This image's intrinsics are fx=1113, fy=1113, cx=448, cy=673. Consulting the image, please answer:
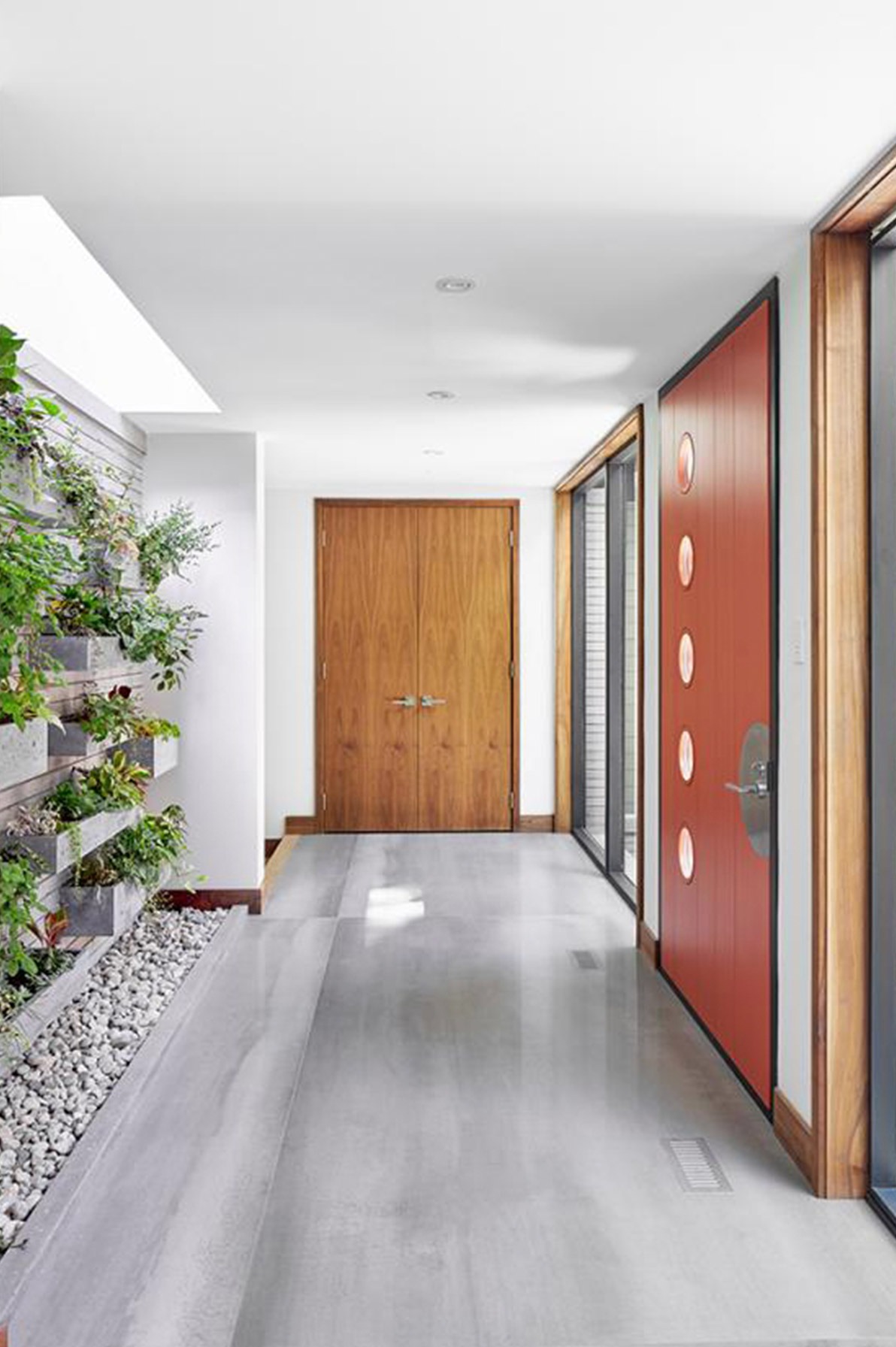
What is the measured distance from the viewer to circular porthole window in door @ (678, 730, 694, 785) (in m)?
3.86

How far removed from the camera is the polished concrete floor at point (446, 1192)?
7.03ft

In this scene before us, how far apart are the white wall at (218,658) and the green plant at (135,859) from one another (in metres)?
0.84

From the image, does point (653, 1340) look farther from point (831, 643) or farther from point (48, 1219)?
point (831, 643)

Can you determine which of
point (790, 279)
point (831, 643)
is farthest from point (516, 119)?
point (831, 643)

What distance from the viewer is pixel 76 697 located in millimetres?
4227

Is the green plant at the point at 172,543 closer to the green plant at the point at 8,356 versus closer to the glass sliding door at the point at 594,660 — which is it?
the green plant at the point at 8,356

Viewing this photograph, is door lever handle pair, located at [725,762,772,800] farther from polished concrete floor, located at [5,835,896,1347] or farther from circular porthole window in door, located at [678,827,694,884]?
polished concrete floor, located at [5,835,896,1347]

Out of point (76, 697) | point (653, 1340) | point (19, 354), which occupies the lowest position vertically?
point (653, 1340)

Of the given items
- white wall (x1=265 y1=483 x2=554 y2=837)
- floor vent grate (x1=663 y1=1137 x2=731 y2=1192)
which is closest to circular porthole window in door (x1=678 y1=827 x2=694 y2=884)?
floor vent grate (x1=663 y1=1137 x2=731 y2=1192)

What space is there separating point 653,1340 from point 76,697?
9.95 ft

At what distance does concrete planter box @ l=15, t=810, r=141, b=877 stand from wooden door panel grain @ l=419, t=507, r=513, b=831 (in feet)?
12.3

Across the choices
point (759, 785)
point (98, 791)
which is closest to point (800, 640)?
point (759, 785)

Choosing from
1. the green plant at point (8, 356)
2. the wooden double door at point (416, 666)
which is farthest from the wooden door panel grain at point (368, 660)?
the green plant at point (8, 356)

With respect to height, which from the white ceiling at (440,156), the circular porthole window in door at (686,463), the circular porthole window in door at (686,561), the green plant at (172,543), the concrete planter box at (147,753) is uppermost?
the white ceiling at (440,156)
